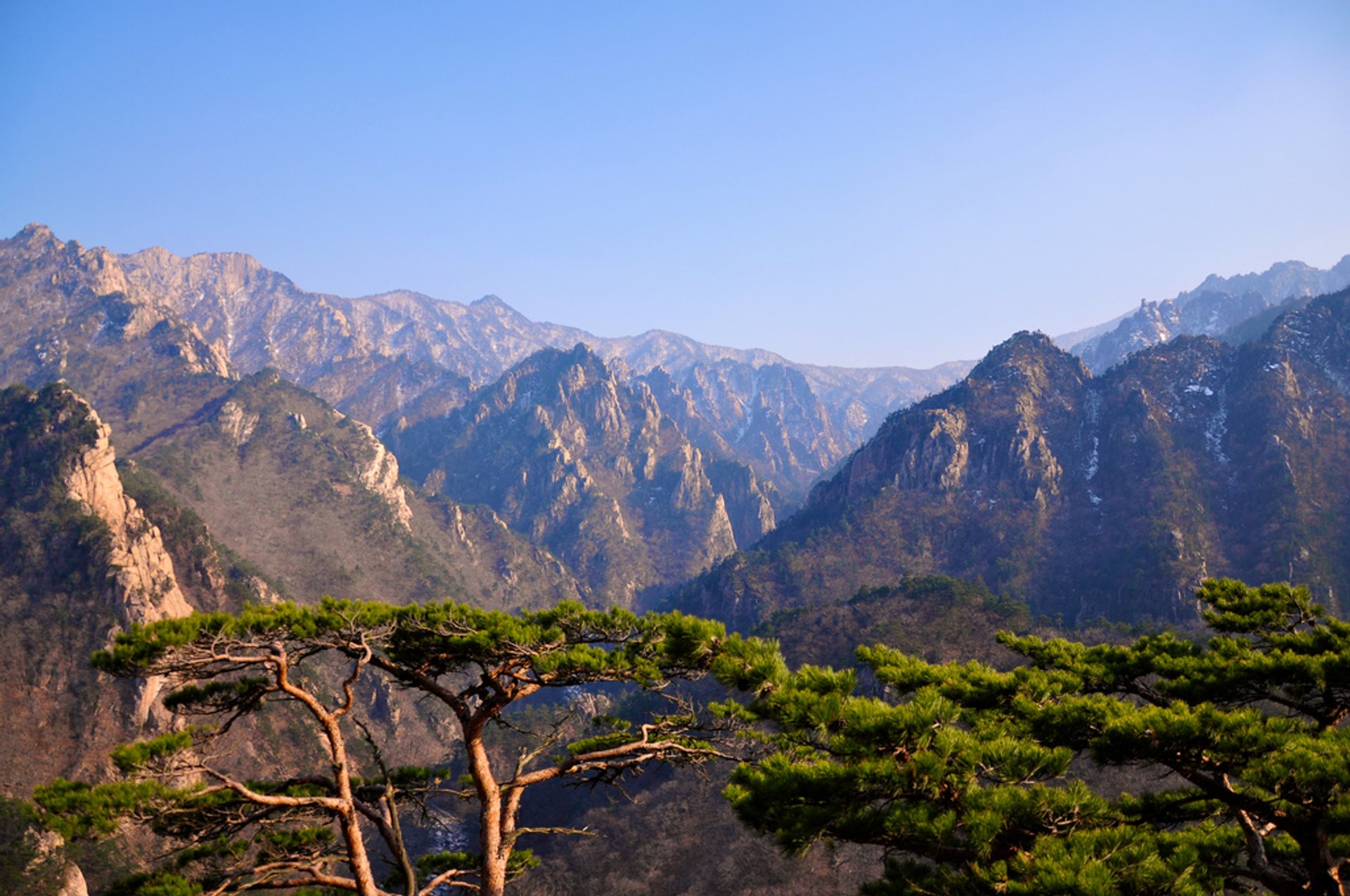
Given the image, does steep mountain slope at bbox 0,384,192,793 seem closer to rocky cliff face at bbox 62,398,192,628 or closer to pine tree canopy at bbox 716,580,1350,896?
rocky cliff face at bbox 62,398,192,628

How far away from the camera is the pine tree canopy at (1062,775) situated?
8820mm

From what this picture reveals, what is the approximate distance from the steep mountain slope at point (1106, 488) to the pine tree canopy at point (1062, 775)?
127m

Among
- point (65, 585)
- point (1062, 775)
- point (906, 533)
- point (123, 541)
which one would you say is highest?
point (123, 541)

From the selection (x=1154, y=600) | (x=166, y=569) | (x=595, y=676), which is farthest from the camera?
(x=1154, y=600)

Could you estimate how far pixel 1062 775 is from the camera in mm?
9703

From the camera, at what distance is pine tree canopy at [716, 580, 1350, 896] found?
28.9ft

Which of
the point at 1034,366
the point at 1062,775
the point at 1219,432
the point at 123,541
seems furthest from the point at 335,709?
the point at 1034,366

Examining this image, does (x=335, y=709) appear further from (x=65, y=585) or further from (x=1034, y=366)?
(x=1034, y=366)

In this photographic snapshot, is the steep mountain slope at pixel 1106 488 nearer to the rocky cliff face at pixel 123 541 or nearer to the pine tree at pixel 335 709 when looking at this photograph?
the rocky cliff face at pixel 123 541

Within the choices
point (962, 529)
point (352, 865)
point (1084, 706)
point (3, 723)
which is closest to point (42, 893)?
point (3, 723)

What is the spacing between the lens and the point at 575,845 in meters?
80.8

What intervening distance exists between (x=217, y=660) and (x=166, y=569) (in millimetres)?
123490

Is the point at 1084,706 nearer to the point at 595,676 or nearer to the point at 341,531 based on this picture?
the point at 595,676

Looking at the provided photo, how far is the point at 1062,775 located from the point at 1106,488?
177381 mm
